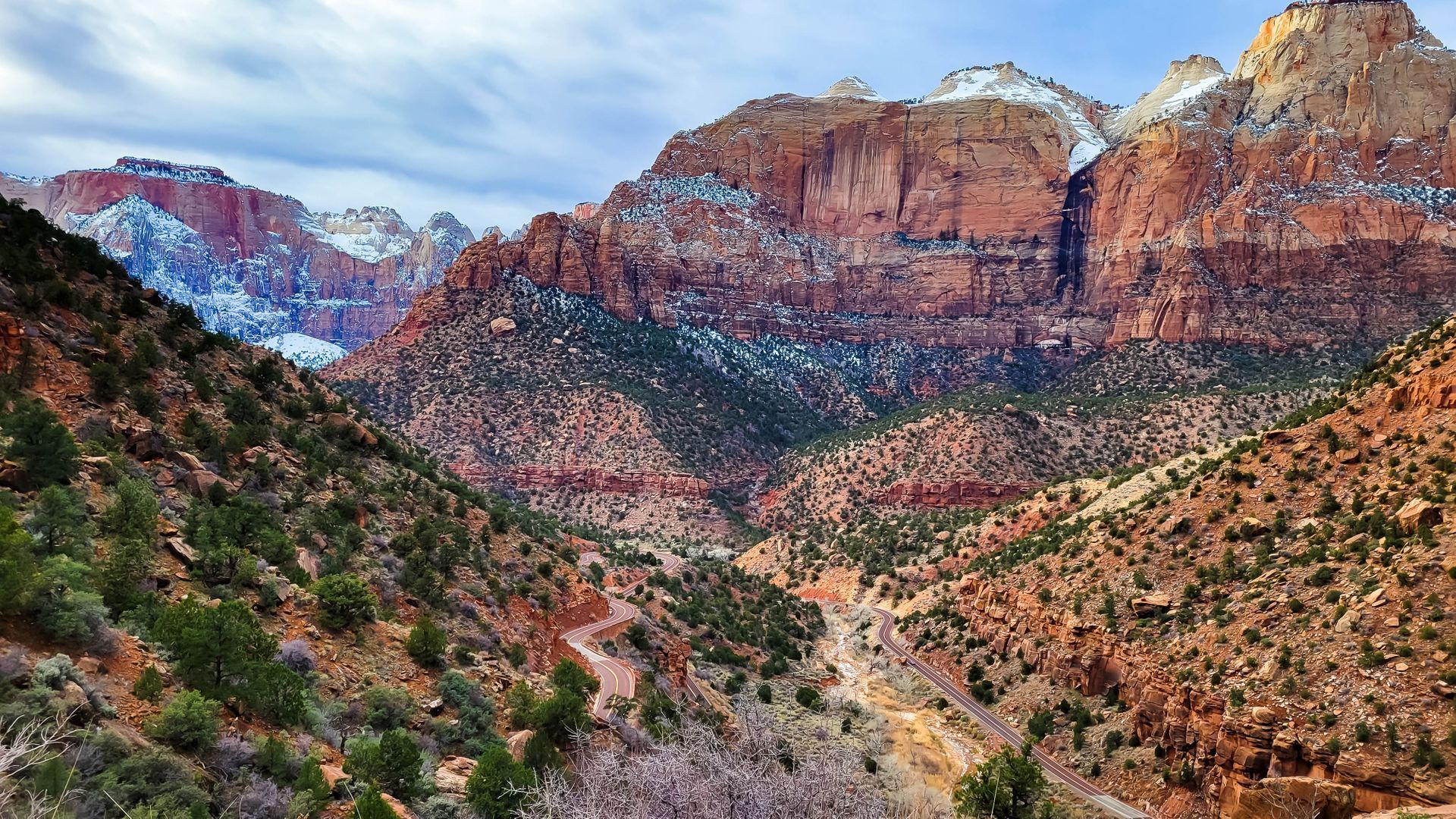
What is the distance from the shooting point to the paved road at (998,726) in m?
22.7

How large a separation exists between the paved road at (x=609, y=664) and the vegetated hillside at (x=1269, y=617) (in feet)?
46.2

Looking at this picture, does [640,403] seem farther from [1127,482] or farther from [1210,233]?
[1210,233]

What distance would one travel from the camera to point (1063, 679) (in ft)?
95.0

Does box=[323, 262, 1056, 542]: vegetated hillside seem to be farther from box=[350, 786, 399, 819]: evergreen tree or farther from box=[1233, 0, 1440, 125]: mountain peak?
box=[350, 786, 399, 819]: evergreen tree

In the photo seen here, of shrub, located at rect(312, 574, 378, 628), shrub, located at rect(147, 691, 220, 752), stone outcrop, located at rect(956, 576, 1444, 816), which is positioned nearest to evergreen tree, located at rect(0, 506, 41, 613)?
shrub, located at rect(147, 691, 220, 752)

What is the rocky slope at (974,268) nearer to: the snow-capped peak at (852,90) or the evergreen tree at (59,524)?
the snow-capped peak at (852,90)

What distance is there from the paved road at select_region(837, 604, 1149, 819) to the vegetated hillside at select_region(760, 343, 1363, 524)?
79.3ft

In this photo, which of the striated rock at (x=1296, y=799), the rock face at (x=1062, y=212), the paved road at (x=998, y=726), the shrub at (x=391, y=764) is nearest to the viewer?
the shrub at (x=391, y=764)

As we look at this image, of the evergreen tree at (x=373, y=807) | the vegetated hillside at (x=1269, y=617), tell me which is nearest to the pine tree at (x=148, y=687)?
the evergreen tree at (x=373, y=807)

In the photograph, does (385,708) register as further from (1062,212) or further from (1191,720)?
(1062,212)

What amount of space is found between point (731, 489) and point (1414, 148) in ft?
329

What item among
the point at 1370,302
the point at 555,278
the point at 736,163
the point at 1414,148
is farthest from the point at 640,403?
the point at 1414,148

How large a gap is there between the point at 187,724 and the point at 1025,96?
157 m

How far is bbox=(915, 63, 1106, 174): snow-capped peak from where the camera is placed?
131875 millimetres
